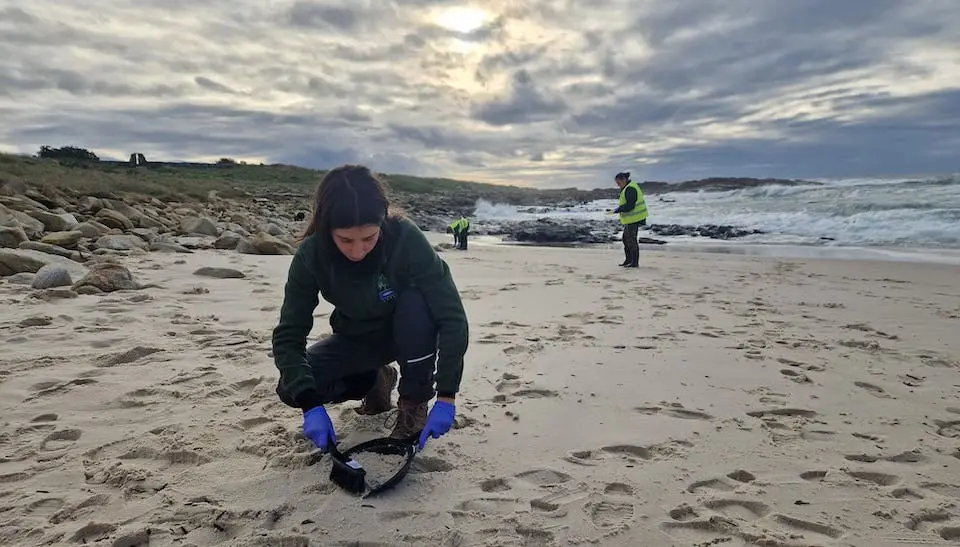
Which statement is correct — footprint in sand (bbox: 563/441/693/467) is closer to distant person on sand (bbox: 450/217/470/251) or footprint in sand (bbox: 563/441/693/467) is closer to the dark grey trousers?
the dark grey trousers

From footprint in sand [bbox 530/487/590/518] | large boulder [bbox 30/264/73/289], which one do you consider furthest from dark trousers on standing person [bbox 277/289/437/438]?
large boulder [bbox 30/264/73/289]

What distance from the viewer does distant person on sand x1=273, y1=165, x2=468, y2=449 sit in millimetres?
2307

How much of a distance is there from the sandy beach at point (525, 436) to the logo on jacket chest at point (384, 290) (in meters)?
0.67

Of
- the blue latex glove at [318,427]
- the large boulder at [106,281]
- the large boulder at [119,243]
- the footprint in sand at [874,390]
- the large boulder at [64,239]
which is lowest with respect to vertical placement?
the footprint in sand at [874,390]

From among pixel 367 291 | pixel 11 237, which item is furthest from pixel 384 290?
pixel 11 237

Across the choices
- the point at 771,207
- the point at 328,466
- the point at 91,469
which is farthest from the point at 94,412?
the point at 771,207

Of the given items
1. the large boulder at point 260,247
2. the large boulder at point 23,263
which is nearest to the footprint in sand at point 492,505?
the large boulder at point 23,263

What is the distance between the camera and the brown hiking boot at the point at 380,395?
2.88 metres

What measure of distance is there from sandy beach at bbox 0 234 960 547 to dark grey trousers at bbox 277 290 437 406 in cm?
23

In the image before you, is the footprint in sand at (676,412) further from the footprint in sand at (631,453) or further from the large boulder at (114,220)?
the large boulder at (114,220)

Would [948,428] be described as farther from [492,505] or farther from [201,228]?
[201,228]

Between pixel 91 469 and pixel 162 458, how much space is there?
24 centimetres

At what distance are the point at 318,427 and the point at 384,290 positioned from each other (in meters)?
0.60

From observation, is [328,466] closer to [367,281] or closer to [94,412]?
[367,281]
